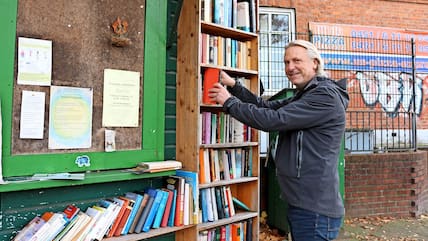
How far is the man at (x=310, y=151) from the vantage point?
2047mm

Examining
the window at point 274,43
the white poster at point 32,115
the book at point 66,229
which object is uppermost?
the window at point 274,43

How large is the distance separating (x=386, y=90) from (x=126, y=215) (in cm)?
726

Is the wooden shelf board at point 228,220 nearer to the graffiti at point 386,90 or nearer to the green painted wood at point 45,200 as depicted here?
the green painted wood at point 45,200

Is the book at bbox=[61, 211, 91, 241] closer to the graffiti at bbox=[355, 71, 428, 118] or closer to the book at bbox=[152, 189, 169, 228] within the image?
the book at bbox=[152, 189, 169, 228]

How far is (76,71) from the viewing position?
2262 mm

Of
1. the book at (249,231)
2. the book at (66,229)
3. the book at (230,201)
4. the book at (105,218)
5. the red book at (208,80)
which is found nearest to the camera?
the book at (66,229)

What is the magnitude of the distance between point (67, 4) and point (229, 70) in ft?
4.38

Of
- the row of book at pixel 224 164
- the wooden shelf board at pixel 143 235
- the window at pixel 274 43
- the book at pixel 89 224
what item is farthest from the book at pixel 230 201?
the window at pixel 274 43

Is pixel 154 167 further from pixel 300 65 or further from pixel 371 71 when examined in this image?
pixel 371 71

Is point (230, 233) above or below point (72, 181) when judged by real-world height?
below

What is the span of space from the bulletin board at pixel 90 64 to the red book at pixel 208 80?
12.9 inches

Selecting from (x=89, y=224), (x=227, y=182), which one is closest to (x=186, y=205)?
(x=227, y=182)

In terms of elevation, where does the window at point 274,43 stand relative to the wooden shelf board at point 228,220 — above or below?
above

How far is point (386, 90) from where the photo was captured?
7.89 metres
